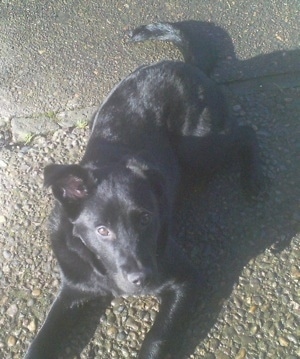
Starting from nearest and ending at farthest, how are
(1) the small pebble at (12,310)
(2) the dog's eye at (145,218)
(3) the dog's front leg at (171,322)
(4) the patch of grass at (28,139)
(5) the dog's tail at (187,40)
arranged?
(2) the dog's eye at (145,218), (3) the dog's front leg at (171,322), (1) the small pebble at (12,310), (4) the patch of grass at (28,139), (5) the dog's tail at (187,40)

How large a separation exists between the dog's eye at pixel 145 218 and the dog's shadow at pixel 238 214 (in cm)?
66

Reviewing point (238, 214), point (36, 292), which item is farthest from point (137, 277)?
Answer: point (238, 214)

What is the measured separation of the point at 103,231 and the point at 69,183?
11.4 inches

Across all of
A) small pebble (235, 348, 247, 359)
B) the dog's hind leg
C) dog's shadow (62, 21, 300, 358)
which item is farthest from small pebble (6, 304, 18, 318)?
the dog's hind leg

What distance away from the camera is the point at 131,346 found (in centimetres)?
291

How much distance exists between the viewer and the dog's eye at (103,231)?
261 centimetres

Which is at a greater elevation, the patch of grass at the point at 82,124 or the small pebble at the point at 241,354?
the patch of grass at the point at 82,124

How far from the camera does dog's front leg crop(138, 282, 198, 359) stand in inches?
110

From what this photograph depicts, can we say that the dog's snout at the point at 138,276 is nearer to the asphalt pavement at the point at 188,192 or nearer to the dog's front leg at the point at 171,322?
the dog's front leg at the point at 171,322

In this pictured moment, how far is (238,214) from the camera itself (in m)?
3.49

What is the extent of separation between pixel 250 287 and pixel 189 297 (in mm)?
398

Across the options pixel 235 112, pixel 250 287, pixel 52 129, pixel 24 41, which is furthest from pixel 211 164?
pixel 24 41

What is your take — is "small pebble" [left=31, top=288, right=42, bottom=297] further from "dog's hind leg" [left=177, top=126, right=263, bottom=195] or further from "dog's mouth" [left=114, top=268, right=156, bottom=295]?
"dog's hind leg" [left=177, top=126, right=263, bottom=195]

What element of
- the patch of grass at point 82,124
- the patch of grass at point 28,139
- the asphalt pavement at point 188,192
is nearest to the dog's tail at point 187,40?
the asphalt pavement at point 188,192
